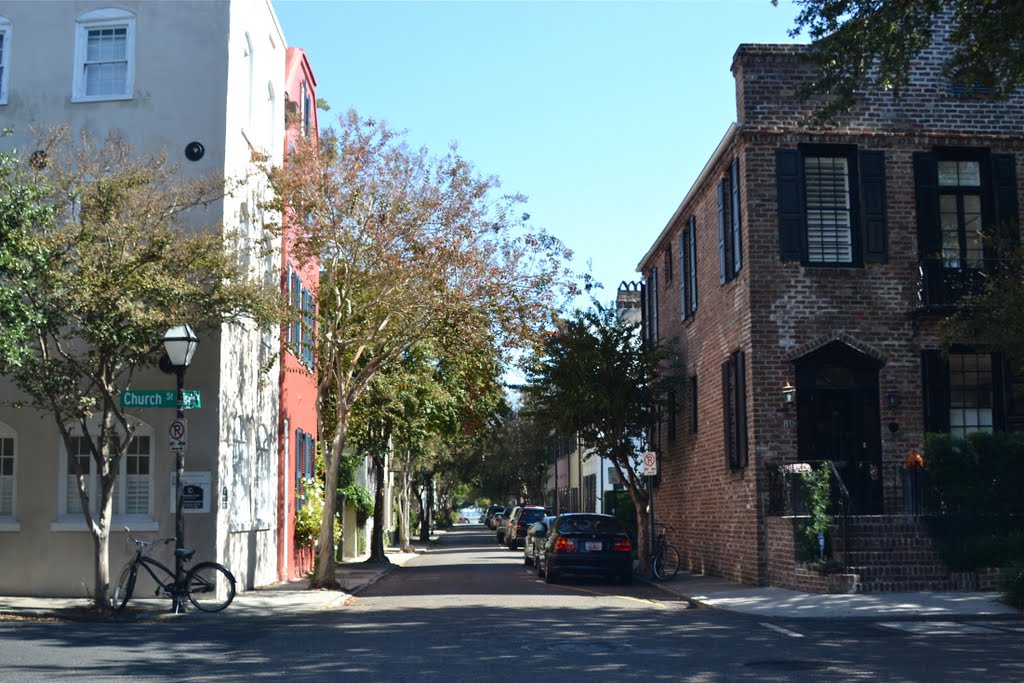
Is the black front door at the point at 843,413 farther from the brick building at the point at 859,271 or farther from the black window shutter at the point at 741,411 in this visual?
the black window shutter at the point at 741,411

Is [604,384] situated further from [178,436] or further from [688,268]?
[178,436]

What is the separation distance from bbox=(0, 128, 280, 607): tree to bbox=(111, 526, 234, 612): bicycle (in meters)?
0.33

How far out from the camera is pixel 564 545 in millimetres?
24734

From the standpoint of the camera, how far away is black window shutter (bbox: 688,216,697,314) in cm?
2783

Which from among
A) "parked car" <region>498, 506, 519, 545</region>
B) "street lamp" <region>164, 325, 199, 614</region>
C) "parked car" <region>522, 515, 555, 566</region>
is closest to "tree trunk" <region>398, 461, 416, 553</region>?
"parked car" <region>498, 506, 519, 545</region>

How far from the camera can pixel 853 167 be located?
22.4 m

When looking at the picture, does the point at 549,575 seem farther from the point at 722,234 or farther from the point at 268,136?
the point at 268,136

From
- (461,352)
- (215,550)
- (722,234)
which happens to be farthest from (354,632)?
(722,234)

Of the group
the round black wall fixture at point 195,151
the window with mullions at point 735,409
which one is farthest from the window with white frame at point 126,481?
the window with mullions at point 735,409

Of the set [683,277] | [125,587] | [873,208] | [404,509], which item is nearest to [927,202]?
[873,208]

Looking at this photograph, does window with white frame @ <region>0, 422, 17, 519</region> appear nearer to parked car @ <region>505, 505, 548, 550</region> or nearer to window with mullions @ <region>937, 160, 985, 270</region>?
window with mullions @ <region>937, 160, 985, 270</region>

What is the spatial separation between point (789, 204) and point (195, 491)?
38.3 ft

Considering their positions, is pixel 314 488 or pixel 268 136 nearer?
pixel 268 136

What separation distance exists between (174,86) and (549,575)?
1212 cm
